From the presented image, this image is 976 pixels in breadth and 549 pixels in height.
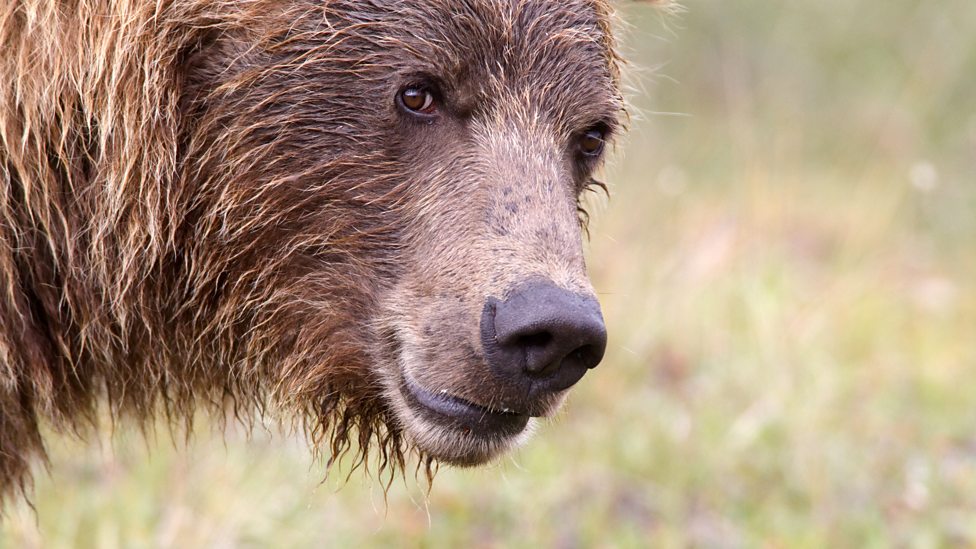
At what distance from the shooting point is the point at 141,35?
2.53m

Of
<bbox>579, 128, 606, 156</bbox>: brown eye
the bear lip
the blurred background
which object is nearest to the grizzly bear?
the bear lip

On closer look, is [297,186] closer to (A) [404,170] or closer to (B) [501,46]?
(A) [404,170]

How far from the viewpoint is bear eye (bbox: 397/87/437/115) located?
2.59m

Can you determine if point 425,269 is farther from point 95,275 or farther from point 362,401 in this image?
point 95,275

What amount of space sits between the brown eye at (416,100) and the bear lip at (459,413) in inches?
25.0

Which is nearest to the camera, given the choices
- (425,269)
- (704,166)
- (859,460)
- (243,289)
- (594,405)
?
(425,269)

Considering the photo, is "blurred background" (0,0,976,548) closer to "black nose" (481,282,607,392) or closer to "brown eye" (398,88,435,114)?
"black nose" (481,282,607,392)

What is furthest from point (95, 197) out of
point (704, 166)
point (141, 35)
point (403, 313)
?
point (704, 166)

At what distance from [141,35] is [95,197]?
41 cm

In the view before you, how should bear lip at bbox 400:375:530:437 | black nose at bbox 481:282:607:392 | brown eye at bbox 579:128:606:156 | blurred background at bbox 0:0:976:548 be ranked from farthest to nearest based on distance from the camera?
1. blurred background at bbox 0:0:976:548
2. brown eye at bbox 579:128:606:156
3. bear lip at bbox 400:375:530:437
4. black nose at bbox 481:282:607:392

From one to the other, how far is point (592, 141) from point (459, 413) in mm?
878

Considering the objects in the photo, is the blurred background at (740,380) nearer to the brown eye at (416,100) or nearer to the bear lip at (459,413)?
the bear lip at (459,413)

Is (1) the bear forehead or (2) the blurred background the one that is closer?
(1) the bear forehead

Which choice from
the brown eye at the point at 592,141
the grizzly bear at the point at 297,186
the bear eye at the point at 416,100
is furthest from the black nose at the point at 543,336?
the brown eye at the point at 592,141
